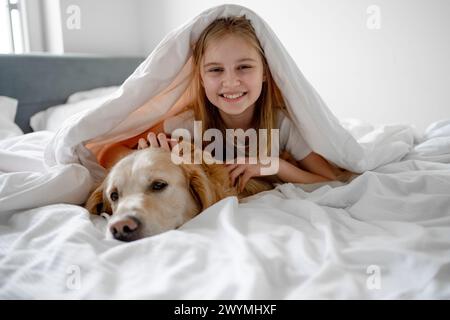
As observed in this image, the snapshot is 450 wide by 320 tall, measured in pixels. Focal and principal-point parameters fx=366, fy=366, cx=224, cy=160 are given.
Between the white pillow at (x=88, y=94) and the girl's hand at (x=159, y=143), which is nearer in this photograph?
the girl's hand at (x=159, y=143)

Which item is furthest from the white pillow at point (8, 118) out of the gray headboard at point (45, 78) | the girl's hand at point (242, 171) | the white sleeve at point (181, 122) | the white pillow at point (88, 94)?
the girl's hand at point (242, 171)

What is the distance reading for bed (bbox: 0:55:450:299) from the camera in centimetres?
64

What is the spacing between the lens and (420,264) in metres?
0.69

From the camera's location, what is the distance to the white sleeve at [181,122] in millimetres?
1429

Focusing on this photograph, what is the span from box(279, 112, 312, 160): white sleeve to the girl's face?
0.19m

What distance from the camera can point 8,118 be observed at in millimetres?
1995

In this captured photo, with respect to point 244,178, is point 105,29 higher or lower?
higher

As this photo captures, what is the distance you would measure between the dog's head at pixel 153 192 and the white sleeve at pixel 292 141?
1.43 ft

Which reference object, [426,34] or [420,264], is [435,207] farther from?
[426,34]

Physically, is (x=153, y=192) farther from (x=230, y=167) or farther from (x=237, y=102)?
(x=237, y=102)

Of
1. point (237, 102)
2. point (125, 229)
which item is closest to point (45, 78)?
point (237, 102)

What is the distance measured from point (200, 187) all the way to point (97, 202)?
1.08 ft

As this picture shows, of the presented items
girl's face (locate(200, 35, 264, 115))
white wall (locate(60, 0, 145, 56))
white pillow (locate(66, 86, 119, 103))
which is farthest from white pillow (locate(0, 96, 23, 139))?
girl's face (locate(200, 35, 264, 115))

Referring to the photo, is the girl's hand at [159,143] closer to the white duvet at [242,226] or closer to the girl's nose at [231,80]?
the white duvet at [242,226]
